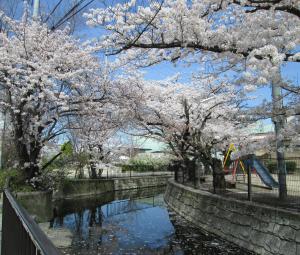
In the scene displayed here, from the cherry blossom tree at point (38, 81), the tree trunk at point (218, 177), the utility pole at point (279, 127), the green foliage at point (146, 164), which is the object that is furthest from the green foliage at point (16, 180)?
the green foliage at point (146, 164)

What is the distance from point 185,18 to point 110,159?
25238 millimetres

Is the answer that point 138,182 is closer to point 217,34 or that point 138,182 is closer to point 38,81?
point 38,81

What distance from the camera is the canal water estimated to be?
9992 millimetres

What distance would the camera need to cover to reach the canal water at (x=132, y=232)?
9992 mm

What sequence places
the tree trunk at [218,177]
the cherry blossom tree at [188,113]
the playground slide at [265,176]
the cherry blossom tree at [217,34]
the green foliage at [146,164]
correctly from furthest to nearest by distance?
the green foliage at [146,164] → the cherry blossom tree at [188,113] → the playground slide at [265,176] → the tree trunk at [218,177] → the cherry blossom tree at [217,34]

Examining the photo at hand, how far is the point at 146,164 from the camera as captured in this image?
42.0 meters

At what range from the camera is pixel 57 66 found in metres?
13.4

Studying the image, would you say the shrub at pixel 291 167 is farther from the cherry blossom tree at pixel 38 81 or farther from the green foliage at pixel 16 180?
the green foliage at pixel 16 180

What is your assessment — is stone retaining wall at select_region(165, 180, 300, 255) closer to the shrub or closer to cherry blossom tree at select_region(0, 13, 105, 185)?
the shrub

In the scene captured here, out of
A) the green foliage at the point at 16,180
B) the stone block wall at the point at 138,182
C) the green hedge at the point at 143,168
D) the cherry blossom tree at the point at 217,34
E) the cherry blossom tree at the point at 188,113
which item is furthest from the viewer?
the green hedge at the point at 143,168

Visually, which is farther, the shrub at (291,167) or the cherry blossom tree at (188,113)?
the cherry blossom tree at (188,113)

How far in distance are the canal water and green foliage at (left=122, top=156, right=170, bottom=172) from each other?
20.2m

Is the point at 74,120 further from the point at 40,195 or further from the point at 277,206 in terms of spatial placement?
the point at 277,206

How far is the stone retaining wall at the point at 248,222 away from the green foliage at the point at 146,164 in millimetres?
25941
